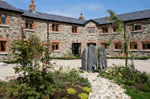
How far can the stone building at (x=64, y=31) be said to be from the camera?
13.7m

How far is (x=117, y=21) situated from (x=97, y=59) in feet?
9.82

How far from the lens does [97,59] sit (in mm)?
8875

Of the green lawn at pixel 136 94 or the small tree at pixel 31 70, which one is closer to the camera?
the small tree at pixel 31 70

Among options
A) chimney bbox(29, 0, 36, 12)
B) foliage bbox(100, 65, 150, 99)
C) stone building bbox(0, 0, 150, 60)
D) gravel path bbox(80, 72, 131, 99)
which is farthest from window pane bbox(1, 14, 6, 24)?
gravel path bbox(80, 72, 131, 99)

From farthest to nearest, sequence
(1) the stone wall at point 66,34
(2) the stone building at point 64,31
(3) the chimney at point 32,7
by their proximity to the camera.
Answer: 1. (3) the chimney at point 32,7
2. (1) the stone wall at point 66,34
3. (2) the stone building at point 64,31

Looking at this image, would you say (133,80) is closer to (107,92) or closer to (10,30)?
(107,92)

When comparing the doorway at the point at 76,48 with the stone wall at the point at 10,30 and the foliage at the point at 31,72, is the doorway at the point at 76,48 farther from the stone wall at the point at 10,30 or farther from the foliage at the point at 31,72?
the foliage at the point at 31,72

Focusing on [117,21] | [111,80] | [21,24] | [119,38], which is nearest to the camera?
[111,80]

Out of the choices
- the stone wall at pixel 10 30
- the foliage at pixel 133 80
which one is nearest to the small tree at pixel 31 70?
the foliage at pixel 133 80

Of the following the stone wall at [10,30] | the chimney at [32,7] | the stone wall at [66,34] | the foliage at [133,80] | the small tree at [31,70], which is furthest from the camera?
the chimney at [32,7]

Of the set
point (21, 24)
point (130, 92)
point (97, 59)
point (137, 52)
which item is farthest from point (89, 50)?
point (137, 52)

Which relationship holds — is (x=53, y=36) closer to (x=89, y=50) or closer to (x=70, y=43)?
(x=70, y=43)

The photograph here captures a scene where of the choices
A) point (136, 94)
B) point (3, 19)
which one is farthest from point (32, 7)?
point (136, 94)

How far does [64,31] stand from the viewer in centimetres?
1981
